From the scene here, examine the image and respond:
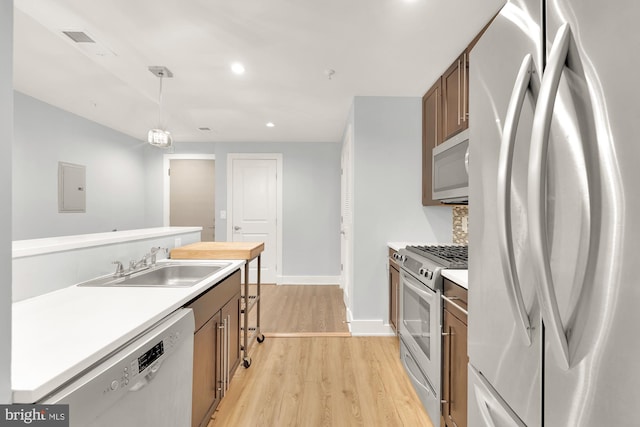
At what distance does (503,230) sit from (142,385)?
1122 mm

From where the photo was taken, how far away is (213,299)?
5.57ft

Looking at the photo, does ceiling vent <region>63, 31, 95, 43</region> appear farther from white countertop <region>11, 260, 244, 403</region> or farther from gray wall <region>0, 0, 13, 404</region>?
gray wall <region>0, 0, 13, 404</region>

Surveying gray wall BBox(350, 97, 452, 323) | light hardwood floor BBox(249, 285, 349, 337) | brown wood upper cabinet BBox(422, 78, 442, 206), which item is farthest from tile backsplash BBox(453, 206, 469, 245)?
light hardwood floor BBox(249, 285, 349, 337)

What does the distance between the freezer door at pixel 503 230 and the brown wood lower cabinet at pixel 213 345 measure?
3.91ft

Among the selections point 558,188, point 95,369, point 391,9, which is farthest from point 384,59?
point 95,369

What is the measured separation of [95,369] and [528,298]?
42.4 inches

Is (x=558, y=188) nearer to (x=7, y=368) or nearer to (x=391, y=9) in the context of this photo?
(x=7, y=368)

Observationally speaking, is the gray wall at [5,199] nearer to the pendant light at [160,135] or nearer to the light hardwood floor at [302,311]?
the pendant light at [160,135]

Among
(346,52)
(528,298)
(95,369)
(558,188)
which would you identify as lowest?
(95,369)

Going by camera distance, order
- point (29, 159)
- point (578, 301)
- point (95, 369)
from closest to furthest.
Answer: point (578, 301)
point (95, 369)
point (29, 159)

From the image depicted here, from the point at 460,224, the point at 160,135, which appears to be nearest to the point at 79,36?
the point at 160,135

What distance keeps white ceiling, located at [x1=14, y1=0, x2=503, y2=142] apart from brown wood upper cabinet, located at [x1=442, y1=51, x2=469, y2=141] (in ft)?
0.32

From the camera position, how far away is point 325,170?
5242 millimetres

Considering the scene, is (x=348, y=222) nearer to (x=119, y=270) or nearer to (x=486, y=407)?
(x=119, y=270)
